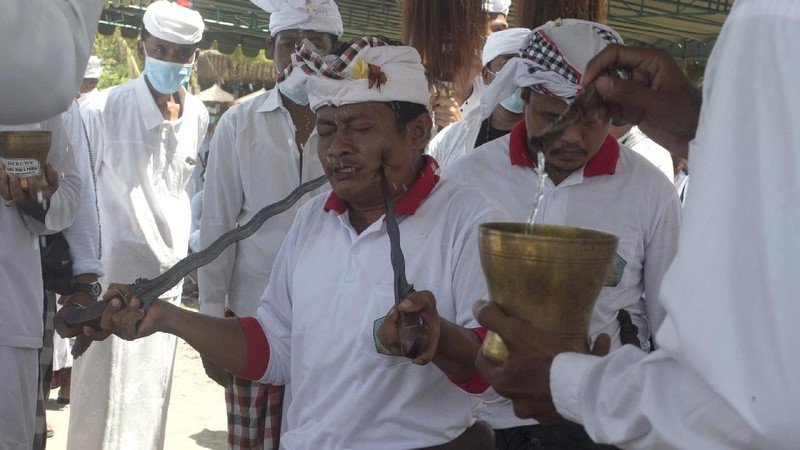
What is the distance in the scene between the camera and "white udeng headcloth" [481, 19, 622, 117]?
12.1ft

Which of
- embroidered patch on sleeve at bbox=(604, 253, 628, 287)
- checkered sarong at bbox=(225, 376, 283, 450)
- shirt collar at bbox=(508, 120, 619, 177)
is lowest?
checkered sarong at bbox=(225, 376, 283, 450)

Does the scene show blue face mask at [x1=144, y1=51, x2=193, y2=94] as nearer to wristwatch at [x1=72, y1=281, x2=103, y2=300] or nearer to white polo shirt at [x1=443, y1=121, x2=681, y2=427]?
wristwatch at [x1=72, y1=281, x2=103, y2=300]

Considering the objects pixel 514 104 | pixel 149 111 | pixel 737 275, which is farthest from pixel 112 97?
pixel 737 275

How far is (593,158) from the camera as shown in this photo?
3.68 m

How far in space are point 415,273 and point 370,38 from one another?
32.0 inches

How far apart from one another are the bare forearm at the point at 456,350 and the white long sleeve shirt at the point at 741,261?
3.35 ft

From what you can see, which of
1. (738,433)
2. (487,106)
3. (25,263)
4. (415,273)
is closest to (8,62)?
(415,273)

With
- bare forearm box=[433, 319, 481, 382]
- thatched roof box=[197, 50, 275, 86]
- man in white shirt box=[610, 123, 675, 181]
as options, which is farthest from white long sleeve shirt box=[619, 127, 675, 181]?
thatched roof box=[197, 50, 275, 86]

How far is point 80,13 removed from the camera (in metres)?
2.13

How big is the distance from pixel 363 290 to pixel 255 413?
188cm

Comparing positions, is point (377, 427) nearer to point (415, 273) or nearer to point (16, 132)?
point (415, 273)

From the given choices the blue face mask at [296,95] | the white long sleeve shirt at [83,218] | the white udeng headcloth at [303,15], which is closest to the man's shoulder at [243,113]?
the blue face mask at [296,95]

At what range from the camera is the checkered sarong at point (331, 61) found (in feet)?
10.3

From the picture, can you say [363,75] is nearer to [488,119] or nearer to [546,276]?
[546,276]
